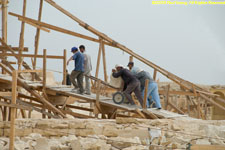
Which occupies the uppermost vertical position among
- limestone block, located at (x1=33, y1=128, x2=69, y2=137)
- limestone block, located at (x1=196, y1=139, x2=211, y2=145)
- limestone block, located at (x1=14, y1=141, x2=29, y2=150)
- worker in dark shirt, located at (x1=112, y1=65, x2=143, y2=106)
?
worker in dark shirt, located at (x1=112, y1=65, x2=143, y2=106)

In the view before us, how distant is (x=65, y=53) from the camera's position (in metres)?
14.2

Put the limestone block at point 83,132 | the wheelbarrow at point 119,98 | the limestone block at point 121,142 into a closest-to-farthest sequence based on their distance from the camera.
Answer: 1. the limestone block at point 121,142
2. the limestone block at point 83,132
3. the wheelbarrow at point 119,98

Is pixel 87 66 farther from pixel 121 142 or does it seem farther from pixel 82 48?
pixel 121 142

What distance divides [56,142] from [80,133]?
1.95 feet

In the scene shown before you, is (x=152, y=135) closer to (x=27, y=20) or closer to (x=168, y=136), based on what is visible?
(x=168, y=136)

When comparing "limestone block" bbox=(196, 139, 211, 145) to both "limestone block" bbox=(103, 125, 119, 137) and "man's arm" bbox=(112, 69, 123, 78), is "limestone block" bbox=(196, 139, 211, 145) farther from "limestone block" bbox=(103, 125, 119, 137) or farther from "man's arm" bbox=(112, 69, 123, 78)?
"man's arm" bbox=(112, 69, 123, 78)

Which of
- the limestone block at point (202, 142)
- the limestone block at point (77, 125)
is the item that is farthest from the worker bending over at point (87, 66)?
the limestone block at point (202, 142)

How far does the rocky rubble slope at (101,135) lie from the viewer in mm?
8664

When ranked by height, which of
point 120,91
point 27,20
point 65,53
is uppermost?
point 27,20

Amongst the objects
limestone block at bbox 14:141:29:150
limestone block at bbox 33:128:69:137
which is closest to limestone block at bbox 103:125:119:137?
limestone block at bbox 33:128:69:137

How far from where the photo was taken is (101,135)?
29.7 feet

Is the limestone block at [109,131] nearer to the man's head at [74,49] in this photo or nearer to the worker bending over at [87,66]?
the worker bending over at [87,66]

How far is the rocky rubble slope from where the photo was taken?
341 inches

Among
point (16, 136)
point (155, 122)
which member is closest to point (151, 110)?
point (155, 122)
